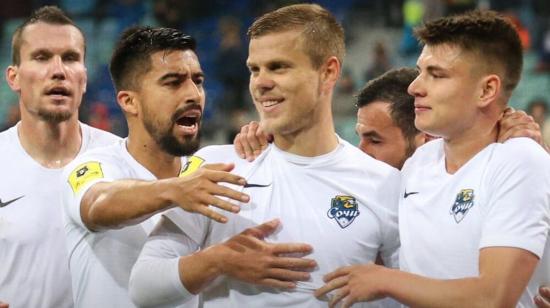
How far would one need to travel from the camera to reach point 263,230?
3.52 meters

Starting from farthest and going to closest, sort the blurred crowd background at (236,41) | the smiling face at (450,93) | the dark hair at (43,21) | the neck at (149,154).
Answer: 1. the blurred crowd background at (236,41)
2. the dark hair at (43,21)
3. the neck at (149,154)
4. the smiling face at (450,93)

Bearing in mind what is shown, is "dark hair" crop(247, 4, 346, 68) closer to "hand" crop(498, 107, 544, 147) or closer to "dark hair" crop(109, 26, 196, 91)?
"dark hair" crop(109, 26, 196, 91)

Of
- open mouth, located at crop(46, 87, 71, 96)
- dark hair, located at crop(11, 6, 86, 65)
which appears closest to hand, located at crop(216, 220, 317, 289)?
open mouth, located at crop(46, 87, 71, 96)

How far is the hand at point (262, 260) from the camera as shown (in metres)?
3.39

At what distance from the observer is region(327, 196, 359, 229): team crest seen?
11.8ft

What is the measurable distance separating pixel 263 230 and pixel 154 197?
0.46 meters

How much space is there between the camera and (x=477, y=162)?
11.5 feet

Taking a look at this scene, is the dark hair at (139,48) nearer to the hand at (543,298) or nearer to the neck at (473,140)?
the neck at (473,140)

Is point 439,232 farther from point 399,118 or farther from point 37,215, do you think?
point 37,215

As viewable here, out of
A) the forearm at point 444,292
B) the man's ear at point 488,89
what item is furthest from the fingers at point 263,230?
the man's ear at point 488,89

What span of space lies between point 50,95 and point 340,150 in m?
1.78

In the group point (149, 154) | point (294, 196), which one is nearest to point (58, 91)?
point (149, 154)

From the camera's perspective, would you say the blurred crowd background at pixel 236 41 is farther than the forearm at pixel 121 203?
Yes

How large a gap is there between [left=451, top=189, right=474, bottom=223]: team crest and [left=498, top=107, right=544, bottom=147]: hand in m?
0.27
